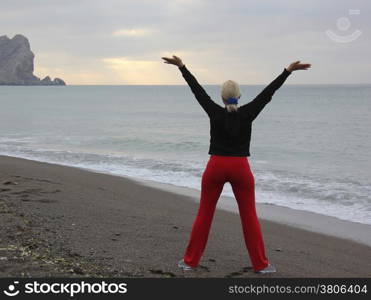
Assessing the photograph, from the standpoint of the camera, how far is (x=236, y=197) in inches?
210

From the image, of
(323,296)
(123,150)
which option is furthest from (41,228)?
(123,150)

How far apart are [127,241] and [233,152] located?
2.29m

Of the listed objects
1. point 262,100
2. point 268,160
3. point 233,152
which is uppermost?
point 262,100

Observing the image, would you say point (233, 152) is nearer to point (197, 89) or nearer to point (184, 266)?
point (197, 89)

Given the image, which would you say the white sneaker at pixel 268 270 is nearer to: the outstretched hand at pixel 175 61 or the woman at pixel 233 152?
the woman at pixel 233 152

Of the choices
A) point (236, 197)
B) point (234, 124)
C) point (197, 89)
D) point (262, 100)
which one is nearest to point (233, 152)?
point (234, 124)

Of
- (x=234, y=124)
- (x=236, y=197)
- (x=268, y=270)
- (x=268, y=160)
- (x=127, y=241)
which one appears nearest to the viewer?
(x=234, y=124)

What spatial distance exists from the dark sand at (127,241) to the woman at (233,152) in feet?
1.64

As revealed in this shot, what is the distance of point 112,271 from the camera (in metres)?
5.16

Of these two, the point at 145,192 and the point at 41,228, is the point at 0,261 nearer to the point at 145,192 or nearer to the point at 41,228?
the point at 41,228

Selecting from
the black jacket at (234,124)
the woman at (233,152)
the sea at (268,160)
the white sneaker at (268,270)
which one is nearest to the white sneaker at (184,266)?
the woman at (233,152)

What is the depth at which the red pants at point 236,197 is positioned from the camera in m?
5.20

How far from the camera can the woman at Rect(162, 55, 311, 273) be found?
17.0 ft

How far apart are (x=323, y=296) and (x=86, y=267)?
7.94ft
